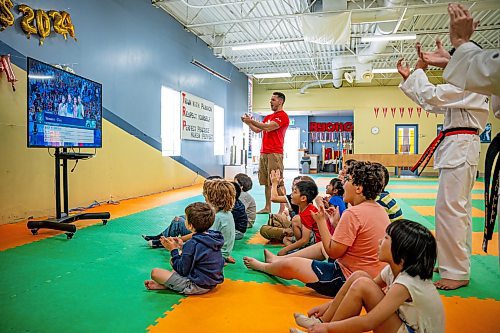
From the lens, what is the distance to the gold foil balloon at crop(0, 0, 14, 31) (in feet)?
13.8

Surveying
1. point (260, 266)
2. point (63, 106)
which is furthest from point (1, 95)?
point (260, 266)

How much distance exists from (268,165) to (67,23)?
342cm

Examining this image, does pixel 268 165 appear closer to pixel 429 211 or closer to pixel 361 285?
pixel 429 211

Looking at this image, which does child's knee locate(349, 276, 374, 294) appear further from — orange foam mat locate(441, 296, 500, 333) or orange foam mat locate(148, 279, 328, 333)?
orange foam mat locate(441, 296, 500, 333)

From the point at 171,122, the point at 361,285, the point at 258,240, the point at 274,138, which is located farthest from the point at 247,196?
the point at 171,122

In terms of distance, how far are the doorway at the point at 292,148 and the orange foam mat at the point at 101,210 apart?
40.7ft

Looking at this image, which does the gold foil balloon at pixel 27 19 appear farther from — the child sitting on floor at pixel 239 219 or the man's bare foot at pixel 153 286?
the man's bare foot at pixel 153 286

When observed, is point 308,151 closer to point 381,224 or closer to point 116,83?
point 116,83

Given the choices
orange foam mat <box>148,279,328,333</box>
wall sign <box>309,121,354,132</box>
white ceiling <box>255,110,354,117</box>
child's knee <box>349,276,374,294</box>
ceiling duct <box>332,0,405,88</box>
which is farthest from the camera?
wall sign <box>309,121,354,132</box>

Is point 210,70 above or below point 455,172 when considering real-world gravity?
above

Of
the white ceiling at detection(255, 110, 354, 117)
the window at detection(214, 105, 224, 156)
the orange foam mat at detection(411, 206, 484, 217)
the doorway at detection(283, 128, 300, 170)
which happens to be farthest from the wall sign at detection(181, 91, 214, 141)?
the doorway at detection(283, 128, 300, 170)

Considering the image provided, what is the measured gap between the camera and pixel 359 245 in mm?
1994

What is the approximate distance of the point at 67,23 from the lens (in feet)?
17.1

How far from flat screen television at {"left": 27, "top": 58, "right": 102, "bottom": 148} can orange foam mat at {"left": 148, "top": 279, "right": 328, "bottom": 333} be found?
8.38ft
